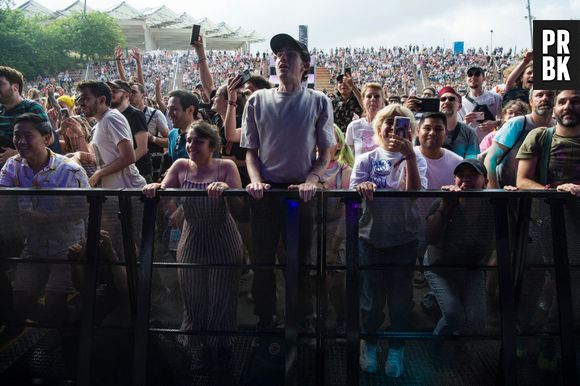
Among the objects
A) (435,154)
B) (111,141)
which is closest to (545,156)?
(435,154)

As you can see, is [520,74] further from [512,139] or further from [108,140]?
[108,140]

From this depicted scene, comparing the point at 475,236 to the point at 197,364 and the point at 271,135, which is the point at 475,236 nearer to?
the point at 271,135

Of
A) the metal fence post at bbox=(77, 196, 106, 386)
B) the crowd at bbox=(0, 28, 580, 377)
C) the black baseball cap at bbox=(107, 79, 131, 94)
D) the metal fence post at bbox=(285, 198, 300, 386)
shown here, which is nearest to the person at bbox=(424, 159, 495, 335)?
the crowd at bbox=(0, 28, 580, 377)

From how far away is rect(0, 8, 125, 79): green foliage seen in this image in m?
50.8

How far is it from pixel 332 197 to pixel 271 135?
75 cm

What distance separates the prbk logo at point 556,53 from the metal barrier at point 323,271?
247 centimetres

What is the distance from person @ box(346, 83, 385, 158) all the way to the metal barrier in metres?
2.41

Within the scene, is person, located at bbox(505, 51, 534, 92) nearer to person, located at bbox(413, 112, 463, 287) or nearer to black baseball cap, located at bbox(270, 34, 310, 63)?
person, located at bbox(413, 112, 463, 287)

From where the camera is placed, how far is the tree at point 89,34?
202ft

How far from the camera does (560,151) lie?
309cm

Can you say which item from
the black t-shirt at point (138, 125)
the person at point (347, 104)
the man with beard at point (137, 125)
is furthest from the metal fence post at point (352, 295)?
the person at point (347, 104)

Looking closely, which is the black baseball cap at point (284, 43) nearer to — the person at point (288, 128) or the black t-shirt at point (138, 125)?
the person at point (288, 128)

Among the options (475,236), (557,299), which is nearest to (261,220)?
(475,236)

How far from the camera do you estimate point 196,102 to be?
4695mm
